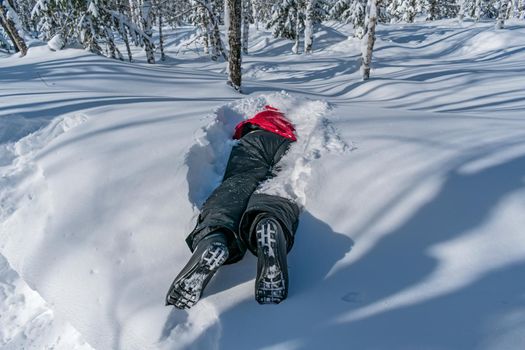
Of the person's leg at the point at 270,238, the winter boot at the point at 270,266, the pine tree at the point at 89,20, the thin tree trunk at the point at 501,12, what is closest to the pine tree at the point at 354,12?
the thin tree trunk at the point at 501,12

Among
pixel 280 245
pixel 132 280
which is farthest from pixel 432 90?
pixel 132 280

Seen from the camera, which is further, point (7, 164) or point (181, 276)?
point (7, 164)

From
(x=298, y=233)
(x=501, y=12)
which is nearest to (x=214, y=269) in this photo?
(x=298, y=233)

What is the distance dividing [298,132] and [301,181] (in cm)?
98

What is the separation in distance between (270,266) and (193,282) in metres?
0.49

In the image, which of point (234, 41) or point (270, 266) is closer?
point (270, 266)

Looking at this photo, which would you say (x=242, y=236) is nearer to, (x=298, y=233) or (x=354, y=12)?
(x=298, y=233)

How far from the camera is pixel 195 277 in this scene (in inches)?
75.3

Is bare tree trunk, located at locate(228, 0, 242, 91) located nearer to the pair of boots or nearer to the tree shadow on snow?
the tree shadow on snow

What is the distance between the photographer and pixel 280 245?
203cm

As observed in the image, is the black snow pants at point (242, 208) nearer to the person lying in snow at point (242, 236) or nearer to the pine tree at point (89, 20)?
the person lying in snow at point (242, 236)

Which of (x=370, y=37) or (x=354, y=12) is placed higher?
(x=354, y=12)

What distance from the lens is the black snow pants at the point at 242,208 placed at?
7.13ft

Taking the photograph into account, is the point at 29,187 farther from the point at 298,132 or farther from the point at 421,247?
the point at 421,247
